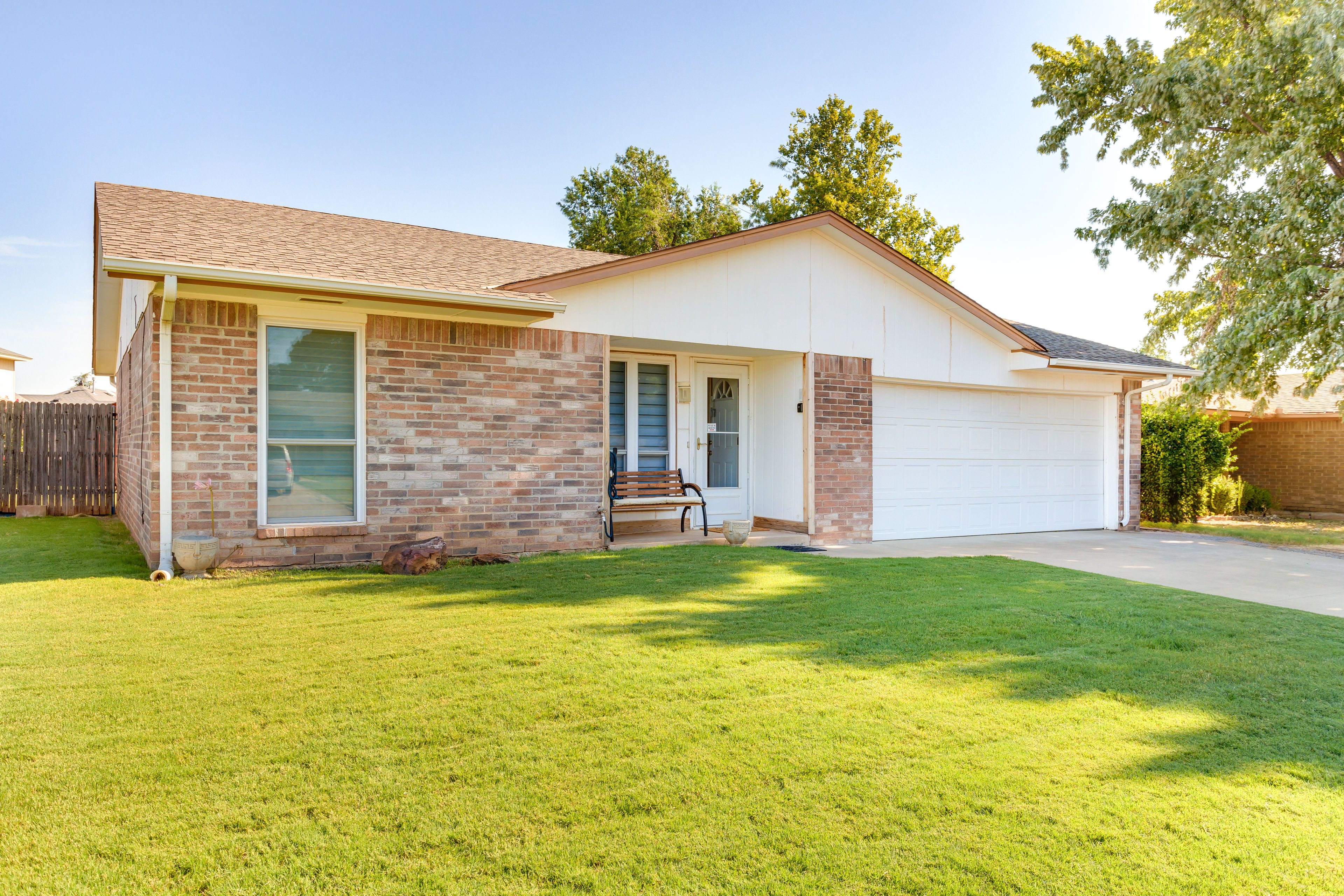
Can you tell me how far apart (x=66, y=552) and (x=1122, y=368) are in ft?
49.2

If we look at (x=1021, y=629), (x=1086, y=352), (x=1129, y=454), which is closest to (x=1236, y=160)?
(x=1086, y=352)

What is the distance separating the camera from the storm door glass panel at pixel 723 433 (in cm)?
1136

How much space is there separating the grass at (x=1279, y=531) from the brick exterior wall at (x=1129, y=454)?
41.2 inches

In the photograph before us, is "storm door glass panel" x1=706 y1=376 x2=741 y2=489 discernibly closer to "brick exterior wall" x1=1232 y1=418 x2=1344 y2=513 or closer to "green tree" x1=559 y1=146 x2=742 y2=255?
"brick exterior wall" x1=1232 y1=418 x2=1344 y2=513

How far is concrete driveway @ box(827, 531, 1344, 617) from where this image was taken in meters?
7.50

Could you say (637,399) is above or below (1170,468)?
above

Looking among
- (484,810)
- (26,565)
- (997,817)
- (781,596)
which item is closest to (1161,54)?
(781,596)

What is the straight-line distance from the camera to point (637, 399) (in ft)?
35.2

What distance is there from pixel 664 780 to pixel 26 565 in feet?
26.3

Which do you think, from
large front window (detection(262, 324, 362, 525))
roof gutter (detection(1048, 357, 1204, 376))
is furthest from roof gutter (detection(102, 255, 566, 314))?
roof gutter (detection(1048, 357, 1204, 376))

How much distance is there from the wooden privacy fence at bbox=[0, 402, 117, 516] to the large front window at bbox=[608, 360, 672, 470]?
981 cm

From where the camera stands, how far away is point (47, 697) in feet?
12.6

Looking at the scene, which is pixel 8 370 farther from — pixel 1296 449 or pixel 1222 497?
pixel 1296 449

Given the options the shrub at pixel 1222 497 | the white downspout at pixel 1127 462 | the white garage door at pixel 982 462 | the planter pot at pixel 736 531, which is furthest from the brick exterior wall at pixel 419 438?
the shrub at pixel 1222 497
